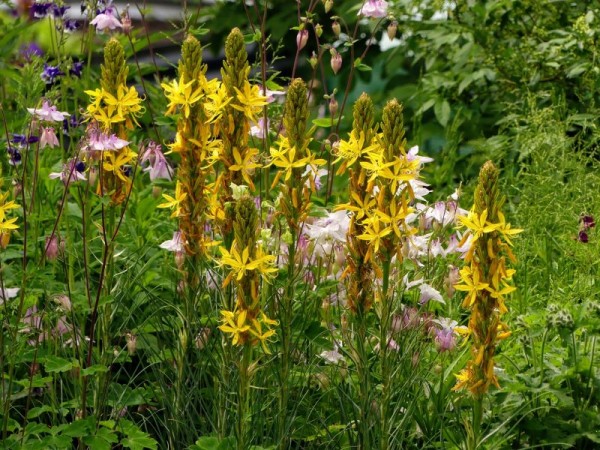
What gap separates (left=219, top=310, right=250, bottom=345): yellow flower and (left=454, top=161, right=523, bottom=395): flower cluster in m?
0.54

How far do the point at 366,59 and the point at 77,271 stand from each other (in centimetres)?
409

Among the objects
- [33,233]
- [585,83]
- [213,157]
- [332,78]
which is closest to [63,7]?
[33,233]

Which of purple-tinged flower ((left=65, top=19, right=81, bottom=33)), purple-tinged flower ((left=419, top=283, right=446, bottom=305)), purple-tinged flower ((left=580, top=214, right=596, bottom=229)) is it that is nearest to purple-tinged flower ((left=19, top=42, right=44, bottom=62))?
purple-tinged flower ((left=65, top=19, right=81, bottom=33))

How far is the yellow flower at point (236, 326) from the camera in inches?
103

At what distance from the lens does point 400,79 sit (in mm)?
7512

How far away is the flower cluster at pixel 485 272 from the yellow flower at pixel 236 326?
1.77ft

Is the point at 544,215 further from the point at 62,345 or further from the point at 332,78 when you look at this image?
the point at 332,78

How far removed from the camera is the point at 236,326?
2641 mm

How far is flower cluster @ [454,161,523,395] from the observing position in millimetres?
2586

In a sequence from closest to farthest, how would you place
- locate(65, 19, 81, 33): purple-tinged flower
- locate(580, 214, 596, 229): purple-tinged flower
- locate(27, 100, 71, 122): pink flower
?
locate(27, 100, 71, 122): pink flower
locate(580, 214, 596, 229): purple-tinged flower
locate(65, 19, 81, 33): purple-tinged flower

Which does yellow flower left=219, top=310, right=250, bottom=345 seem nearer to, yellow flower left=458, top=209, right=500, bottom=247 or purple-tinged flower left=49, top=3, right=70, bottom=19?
yellow flower left=458, top=209, right=500, bottom=247

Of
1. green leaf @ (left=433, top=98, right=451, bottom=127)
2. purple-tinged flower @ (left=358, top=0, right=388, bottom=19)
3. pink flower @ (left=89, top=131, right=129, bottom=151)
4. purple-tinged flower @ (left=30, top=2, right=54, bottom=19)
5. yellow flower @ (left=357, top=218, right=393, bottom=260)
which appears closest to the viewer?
yellow flower @ (left=357, top=218, right=393, bottom=260)

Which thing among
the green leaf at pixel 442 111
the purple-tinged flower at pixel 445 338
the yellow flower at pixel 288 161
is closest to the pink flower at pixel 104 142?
the yellow flower at pixel 288 161

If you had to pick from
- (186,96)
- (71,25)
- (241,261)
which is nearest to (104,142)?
(186,96)
